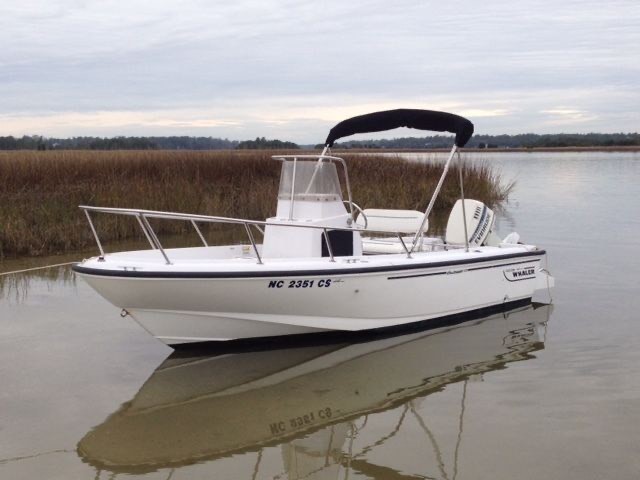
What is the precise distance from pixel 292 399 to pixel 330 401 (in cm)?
32

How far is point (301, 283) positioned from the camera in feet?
22.9

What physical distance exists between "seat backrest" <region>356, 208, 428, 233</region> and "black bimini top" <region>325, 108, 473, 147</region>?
105cm

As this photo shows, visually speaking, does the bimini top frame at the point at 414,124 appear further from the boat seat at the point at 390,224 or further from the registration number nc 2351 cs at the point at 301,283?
the registration number nc 2351 cs at the point at 301,283

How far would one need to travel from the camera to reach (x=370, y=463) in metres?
4.77

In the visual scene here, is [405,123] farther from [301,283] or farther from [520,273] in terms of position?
[301,283]

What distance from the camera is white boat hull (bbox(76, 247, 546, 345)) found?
21.6 ft

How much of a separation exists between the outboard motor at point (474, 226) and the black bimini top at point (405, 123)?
1005 millimetres

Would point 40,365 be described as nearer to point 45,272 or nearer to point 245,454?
point 245,454

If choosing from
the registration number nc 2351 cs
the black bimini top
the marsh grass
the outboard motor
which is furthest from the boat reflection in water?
the marsh grass

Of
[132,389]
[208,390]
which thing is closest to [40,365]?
[132,389]

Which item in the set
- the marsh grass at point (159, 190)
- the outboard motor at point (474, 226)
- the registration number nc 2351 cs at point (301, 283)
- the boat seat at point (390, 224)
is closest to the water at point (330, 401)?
the registration number nc 2351 cs at point (301, 283)

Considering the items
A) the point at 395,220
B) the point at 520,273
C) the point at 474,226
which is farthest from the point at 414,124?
the point at 520,273

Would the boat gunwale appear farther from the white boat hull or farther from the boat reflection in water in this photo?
the boat reflection in water

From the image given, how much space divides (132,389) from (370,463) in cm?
244
